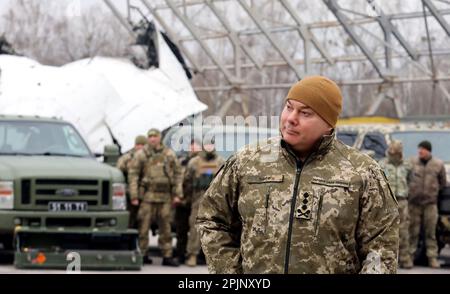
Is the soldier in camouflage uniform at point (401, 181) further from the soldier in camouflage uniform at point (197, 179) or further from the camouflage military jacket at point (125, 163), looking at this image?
the camouflage military jacket at point (125, 163)

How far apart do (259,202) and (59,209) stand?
30.0 ft

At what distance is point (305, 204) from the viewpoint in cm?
462

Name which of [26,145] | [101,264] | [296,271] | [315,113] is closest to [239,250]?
[296,271]

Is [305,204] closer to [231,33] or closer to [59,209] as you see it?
[59,209]

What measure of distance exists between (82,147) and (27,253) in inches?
100.0

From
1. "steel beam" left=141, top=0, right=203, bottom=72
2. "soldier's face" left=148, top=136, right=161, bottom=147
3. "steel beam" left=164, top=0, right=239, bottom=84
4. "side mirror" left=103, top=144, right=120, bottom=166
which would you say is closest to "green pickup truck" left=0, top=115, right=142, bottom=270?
"side mirror" left=103, top=144, right=120, bottom=166

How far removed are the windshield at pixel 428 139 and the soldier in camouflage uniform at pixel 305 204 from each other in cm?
1201

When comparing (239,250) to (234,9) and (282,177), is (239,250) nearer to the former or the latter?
(282,177)

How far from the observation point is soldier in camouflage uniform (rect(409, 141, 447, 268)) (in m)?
15.4

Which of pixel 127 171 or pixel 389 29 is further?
pixel 389 29

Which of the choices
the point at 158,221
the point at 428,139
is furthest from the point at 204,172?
the point at 428,139

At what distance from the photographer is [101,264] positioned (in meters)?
12.7

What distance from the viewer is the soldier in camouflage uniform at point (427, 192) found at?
15391 millimetres


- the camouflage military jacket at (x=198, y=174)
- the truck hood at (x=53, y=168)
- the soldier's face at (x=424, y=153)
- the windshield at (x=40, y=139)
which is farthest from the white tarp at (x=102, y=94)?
the soldier's face at (x=424, y=153)
